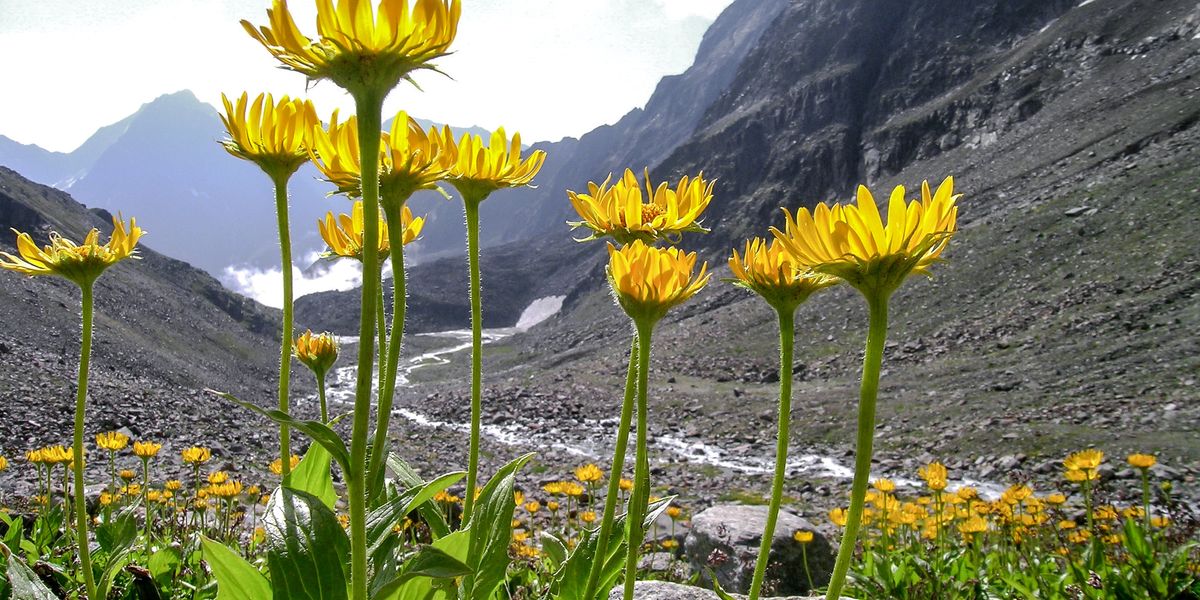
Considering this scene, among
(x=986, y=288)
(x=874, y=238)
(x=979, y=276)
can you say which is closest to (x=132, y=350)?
(x=986, y=288)

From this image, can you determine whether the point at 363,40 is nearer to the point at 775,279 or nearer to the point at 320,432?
the point at 320,432

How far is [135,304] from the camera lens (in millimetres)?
80125

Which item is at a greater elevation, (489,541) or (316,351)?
(316,351)

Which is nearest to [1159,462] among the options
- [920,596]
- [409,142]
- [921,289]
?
[920,596]

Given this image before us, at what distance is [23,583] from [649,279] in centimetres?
224

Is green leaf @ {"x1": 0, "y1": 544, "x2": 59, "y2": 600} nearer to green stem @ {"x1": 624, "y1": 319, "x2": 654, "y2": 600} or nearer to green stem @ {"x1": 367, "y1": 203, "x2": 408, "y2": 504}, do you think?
green stem @ {"x1": 367, "y1": 203, "x2": 408, "y2": 504}

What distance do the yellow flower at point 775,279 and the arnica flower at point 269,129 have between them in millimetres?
1573

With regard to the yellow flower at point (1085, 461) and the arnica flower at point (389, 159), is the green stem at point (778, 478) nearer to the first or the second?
the arnica flower at point (389, 159)

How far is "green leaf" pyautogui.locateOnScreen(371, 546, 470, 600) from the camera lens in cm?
150

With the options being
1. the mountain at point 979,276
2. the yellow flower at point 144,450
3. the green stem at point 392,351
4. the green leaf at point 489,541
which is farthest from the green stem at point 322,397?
the yellow flower at point 144,450

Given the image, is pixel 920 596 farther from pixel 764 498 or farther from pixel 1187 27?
pixel 1187 27

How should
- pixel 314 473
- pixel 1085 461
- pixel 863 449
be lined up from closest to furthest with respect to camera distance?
pixel 863 449, pixel 314 473, pixel 1085 461

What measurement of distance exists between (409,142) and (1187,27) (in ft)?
286

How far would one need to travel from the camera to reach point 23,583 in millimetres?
2188
